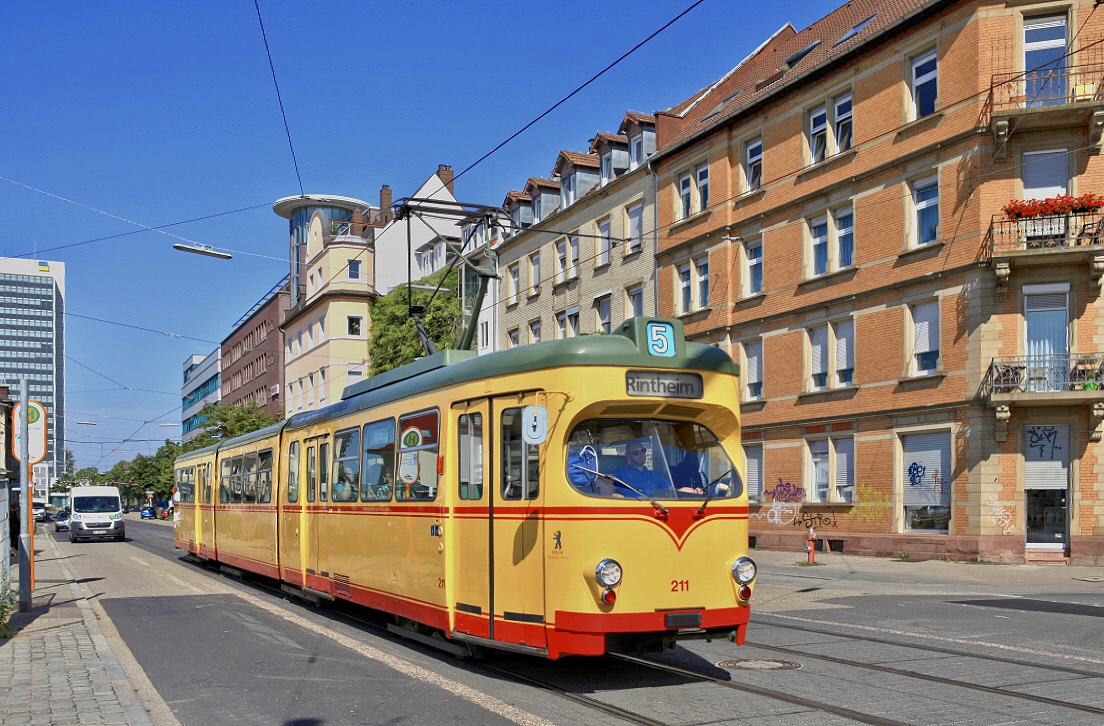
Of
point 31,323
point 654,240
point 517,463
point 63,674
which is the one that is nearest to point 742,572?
point 517,463

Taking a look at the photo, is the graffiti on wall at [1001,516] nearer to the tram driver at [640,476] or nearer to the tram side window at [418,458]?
the tram side window at [418,458]

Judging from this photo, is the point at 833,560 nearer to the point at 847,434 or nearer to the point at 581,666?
the point at 847,434

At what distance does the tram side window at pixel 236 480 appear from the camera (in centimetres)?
2095

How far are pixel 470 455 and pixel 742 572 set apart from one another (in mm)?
2681

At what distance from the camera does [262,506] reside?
738 inches

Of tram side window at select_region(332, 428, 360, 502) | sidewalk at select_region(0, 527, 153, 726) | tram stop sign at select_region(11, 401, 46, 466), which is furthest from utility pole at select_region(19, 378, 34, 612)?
tram side window at select_region(332, 428, 360, 502)

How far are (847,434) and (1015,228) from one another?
281 inches

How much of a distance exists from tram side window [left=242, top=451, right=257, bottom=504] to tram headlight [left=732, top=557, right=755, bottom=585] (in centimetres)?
1214

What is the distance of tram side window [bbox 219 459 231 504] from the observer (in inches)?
869

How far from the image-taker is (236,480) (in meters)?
21.3

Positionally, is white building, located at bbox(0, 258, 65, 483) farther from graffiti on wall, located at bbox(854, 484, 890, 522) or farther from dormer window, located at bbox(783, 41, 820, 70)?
graffiti on wall, located at bbox(854, 484, 890, 522)

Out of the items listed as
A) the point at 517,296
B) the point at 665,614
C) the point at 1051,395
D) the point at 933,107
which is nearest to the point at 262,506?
the point at 665,614

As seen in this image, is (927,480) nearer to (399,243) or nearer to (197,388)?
(399,243)

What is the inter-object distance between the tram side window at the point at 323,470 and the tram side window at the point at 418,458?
3.21 metres
